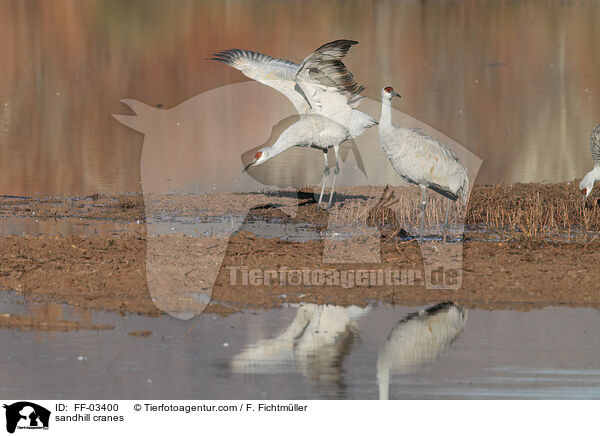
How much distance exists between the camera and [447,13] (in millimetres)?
73438

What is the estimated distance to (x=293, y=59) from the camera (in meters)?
40.5

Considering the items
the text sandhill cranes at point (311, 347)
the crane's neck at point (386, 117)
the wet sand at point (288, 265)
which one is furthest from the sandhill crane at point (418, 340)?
the crane's neck at point (386, 117)

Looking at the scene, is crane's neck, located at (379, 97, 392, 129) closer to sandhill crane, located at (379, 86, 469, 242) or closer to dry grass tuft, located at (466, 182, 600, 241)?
sandhill crane, located at (379, 86, 469, 242)

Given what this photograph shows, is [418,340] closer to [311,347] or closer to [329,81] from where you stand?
[311,347]

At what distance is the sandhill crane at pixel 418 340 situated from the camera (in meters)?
8.59

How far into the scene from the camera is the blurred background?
2431 centimetres

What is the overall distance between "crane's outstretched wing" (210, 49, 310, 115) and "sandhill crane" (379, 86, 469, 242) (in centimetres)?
301

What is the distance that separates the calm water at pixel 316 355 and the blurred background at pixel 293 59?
9372 millimetres

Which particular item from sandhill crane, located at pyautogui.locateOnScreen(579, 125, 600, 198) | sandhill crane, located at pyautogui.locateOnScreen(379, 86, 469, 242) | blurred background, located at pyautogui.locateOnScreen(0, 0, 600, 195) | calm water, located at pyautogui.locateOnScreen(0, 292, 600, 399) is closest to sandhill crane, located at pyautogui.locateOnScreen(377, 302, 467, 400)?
calm water, located at pyautogui.locateOnScreen(0, 292, 600, 399)

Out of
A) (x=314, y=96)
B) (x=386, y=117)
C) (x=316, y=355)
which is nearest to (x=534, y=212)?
(x=386, y=117)

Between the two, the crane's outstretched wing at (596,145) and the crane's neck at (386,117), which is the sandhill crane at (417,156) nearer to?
the crane's neck at (386,117)

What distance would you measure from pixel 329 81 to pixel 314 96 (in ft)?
2.18

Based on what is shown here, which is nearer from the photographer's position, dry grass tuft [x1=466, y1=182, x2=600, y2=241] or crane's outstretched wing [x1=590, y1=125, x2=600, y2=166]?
dry grass tuft [x1=466, y1=182, x2=600, y2=241]

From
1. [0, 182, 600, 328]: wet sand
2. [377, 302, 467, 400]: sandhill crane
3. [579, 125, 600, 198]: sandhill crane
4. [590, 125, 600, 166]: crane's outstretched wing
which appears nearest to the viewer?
[377, 302, 467, 400]: sandhill crane
